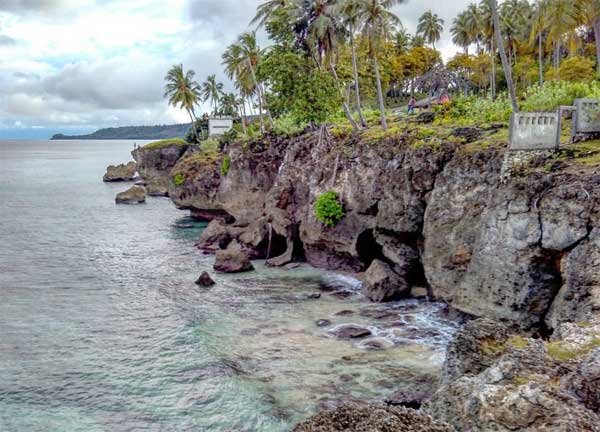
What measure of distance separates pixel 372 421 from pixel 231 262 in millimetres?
32255

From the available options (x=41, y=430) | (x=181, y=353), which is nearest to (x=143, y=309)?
(x=181, y=353)

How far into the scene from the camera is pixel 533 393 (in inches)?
343

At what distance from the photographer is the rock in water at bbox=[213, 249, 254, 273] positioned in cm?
3856

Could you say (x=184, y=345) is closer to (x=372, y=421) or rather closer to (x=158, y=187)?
(x=372, y=421)

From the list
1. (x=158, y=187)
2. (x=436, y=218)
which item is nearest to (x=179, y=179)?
(x=158, y=187)

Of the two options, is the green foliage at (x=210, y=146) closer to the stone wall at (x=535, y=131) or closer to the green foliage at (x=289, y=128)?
the green foliage at (x=289, y=128)

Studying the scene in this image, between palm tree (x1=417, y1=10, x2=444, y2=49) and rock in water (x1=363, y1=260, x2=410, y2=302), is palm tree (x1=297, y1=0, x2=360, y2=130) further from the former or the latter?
palm tree (x1=417, y1=10, x2=444, y2=49)

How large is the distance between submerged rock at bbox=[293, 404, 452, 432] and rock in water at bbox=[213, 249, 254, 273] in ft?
103

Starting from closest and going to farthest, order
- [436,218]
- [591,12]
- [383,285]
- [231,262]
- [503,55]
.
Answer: [436,218] → [503,55] → [383,285] → [591,12] → [231,262]

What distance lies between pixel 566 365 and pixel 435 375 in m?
11.5

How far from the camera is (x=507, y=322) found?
2259 centimetres

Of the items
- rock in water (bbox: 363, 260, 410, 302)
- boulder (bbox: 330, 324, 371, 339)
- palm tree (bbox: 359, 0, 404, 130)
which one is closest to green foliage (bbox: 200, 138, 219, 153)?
palm tree (bbox: 359, 0, 404, 130)

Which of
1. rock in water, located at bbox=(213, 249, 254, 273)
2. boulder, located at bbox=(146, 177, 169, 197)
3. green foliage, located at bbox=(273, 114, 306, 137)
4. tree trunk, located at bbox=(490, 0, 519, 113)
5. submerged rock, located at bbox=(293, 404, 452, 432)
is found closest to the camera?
submerged rock, located at bbox=(293, 404, 452, 432)

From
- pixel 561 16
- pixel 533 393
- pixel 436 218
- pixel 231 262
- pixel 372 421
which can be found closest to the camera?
pixel 372 421
